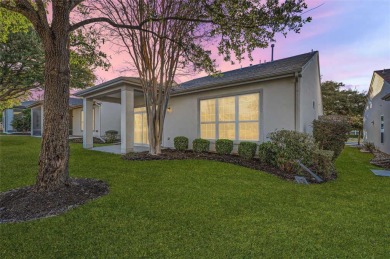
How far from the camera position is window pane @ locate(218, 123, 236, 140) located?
31.0 ft

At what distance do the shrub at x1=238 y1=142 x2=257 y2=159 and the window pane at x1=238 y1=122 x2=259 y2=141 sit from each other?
1.97ft

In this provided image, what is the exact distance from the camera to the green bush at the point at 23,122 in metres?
27.5

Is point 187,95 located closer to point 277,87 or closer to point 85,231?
point 277,87

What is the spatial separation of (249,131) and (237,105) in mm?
1281

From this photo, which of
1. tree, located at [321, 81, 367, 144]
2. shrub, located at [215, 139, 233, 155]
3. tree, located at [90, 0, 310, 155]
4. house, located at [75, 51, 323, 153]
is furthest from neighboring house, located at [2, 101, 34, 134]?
tree, located at [321, 81, 367, 144]

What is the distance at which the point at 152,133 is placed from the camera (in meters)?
8.68

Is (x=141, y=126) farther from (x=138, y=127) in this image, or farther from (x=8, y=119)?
(x=8, y=119)

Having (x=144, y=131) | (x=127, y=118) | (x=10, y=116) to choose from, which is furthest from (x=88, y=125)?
(x=10, y=116)

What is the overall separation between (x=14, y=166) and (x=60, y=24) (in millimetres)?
5364

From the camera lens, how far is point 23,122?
27.7 metres

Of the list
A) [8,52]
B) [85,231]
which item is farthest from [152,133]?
[8,52]

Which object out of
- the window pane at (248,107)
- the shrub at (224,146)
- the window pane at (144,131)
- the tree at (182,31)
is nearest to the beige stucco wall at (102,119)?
the window pane at (144,131)

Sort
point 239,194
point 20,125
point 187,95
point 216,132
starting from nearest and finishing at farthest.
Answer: point 239,194
point 216,132
point 187,95
point 20,125

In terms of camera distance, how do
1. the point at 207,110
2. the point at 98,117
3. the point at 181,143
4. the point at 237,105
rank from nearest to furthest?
the point at 237,105 < the point at 207,110 < the point at 181,143 < the point at 98,117
